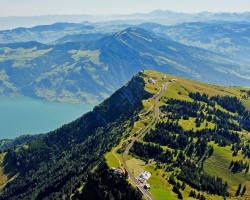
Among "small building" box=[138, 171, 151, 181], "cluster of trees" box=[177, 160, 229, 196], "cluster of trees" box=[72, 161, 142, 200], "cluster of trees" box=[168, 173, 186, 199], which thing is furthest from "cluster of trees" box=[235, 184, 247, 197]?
"cluster of trees" box=[72, 161, 142, 200]

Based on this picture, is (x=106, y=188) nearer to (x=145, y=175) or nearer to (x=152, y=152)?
(x=145, y=175)

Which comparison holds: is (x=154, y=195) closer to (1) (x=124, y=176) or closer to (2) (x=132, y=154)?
(1) (x=124, y=176)

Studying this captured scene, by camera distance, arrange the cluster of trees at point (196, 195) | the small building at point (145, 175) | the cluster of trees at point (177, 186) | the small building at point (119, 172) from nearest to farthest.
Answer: the cluster of trees at point (177, 186) < the cluster of trees at point (196, 195) < the small building at point (119, 172) < the small building at point (145, 175)

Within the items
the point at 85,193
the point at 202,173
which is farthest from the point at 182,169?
the point at 85,193

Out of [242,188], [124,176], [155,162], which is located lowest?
[242,188]

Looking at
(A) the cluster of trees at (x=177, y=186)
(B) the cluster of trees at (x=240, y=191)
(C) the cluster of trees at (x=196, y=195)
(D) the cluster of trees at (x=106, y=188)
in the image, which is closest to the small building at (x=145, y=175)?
(D) the cluster of trees at (x=106, y=188)

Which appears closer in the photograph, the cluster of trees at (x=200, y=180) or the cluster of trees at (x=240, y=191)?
the cluster of trees at (x=200, y=180)

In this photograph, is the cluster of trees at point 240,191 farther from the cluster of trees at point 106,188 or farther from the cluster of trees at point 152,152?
the cluster of trees at point 106,188

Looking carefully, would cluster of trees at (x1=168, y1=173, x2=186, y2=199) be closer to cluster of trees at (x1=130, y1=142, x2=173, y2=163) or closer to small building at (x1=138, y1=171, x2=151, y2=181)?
small building at (x1=138, y1=171, x2=151, y2=181)
